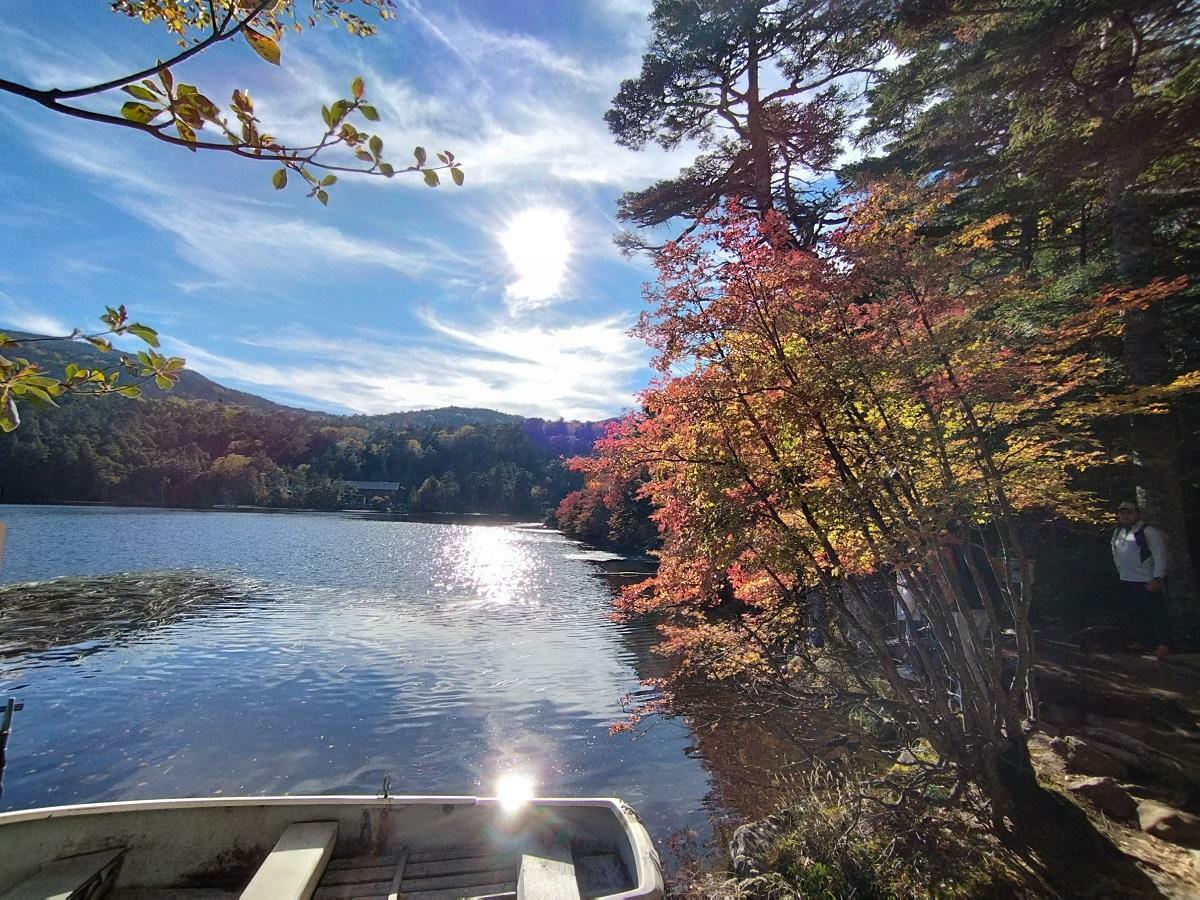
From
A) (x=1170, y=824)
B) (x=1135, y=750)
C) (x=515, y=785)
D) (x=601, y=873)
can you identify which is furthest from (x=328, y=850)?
(x=1135, y=750)

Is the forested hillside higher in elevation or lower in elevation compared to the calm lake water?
higher

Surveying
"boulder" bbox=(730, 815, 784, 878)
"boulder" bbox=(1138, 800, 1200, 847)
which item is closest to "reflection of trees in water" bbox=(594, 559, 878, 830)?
"boulder" bbox=(730, 815, 784, 878)

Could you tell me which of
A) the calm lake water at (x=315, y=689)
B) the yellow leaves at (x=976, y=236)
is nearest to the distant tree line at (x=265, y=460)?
the calm lake water at (x=315, y=689)

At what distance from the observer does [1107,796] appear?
516 centimetres

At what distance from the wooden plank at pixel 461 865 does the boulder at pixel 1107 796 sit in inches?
208

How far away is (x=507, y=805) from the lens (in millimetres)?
5211

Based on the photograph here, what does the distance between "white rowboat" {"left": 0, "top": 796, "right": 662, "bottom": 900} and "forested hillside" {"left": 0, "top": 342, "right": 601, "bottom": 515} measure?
6021 cm

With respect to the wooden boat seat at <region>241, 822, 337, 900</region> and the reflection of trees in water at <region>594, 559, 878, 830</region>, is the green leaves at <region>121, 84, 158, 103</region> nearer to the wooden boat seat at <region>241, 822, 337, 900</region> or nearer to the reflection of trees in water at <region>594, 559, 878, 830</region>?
the wooden boat seat at <region>241, 822, 337, 900</region>

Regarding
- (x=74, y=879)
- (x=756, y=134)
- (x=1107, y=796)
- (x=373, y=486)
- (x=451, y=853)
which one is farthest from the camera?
(x=373, y=486)

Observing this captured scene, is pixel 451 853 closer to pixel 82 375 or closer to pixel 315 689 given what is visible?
pixel 82 375

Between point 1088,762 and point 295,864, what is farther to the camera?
point 1088,762

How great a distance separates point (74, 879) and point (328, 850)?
5.73 ft

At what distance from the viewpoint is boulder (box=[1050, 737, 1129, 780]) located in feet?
18.3

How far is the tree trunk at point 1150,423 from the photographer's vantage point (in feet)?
27.1
